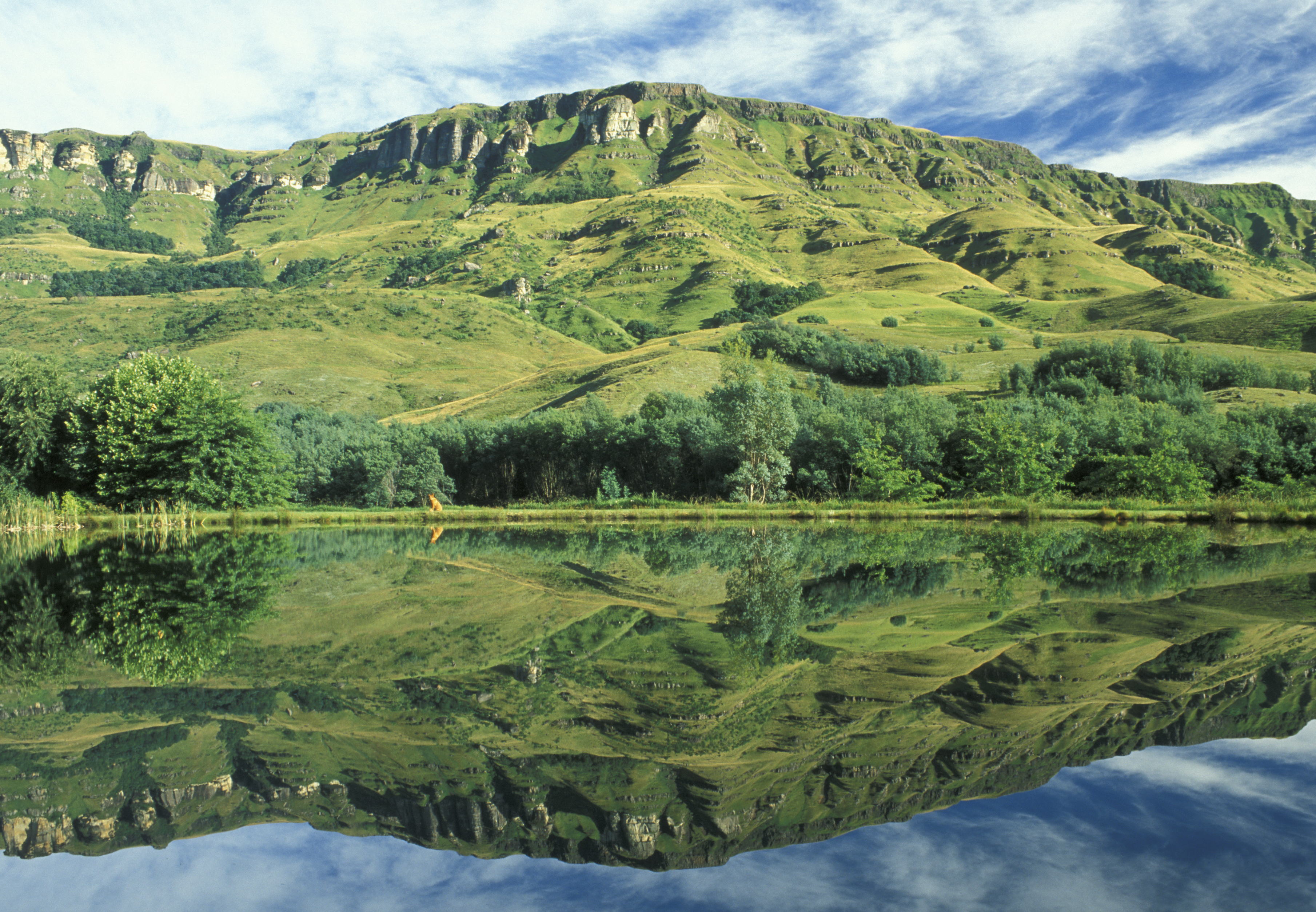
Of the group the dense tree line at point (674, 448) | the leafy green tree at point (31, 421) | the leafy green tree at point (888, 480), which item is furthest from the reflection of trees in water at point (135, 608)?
the leafy green tree at point (888, 480)

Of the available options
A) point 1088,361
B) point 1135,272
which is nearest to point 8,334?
point 1088,361

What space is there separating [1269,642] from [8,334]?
170 m

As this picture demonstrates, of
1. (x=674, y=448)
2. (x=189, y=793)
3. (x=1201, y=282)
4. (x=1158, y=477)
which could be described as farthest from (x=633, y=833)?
(x=1201, y=282)

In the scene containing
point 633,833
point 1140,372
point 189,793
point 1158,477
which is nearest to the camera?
point 633,833

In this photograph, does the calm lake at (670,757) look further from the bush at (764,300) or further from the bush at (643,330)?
the bush at (643,330)

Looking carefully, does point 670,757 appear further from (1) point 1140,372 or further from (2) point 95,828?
(1) point 1140,372

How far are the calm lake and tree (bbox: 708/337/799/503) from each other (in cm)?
3367

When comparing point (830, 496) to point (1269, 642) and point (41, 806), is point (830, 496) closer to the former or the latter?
point (1269, 642)

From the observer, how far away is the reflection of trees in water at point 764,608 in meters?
10.2

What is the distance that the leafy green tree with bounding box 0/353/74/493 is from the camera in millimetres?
40750

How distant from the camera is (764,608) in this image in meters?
13.5

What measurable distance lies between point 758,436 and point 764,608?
1338 inches

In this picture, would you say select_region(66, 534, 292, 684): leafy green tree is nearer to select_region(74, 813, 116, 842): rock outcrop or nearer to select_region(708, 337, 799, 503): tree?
select_region(74, 813, 116, 842): rock outcrop

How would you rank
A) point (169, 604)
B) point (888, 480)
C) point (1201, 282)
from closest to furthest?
point (169, 604), point (888, 480), point (1201, 282)
